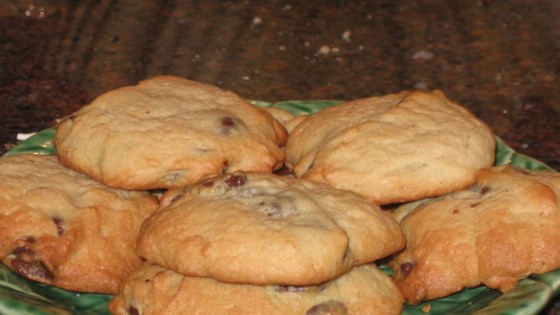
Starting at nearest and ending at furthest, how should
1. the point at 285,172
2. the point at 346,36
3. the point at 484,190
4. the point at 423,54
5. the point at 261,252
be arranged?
the point at 261,252, the point at 484,190, the point at 285,172, the point at 423,54, the point at 346,36

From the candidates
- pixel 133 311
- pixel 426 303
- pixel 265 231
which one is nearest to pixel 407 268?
pixel 426 303

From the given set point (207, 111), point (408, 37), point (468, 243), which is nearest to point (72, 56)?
point (408, 37)

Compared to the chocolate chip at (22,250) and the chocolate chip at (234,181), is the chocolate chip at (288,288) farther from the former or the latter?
the chocolate chip at (22,250)

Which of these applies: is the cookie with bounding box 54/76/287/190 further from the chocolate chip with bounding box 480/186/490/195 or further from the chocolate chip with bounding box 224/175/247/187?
the chocolate chip with bounding box 480/186/490/195

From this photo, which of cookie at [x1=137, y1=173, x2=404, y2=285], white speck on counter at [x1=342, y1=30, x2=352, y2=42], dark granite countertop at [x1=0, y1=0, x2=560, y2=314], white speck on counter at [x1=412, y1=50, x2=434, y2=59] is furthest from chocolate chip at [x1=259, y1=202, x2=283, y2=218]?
white speck on counter at [x1=342, y1=30, x2=352, y2=42]

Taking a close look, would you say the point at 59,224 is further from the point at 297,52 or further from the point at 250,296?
the point at 297,52

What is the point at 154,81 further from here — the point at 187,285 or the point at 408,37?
the point at 408,37
